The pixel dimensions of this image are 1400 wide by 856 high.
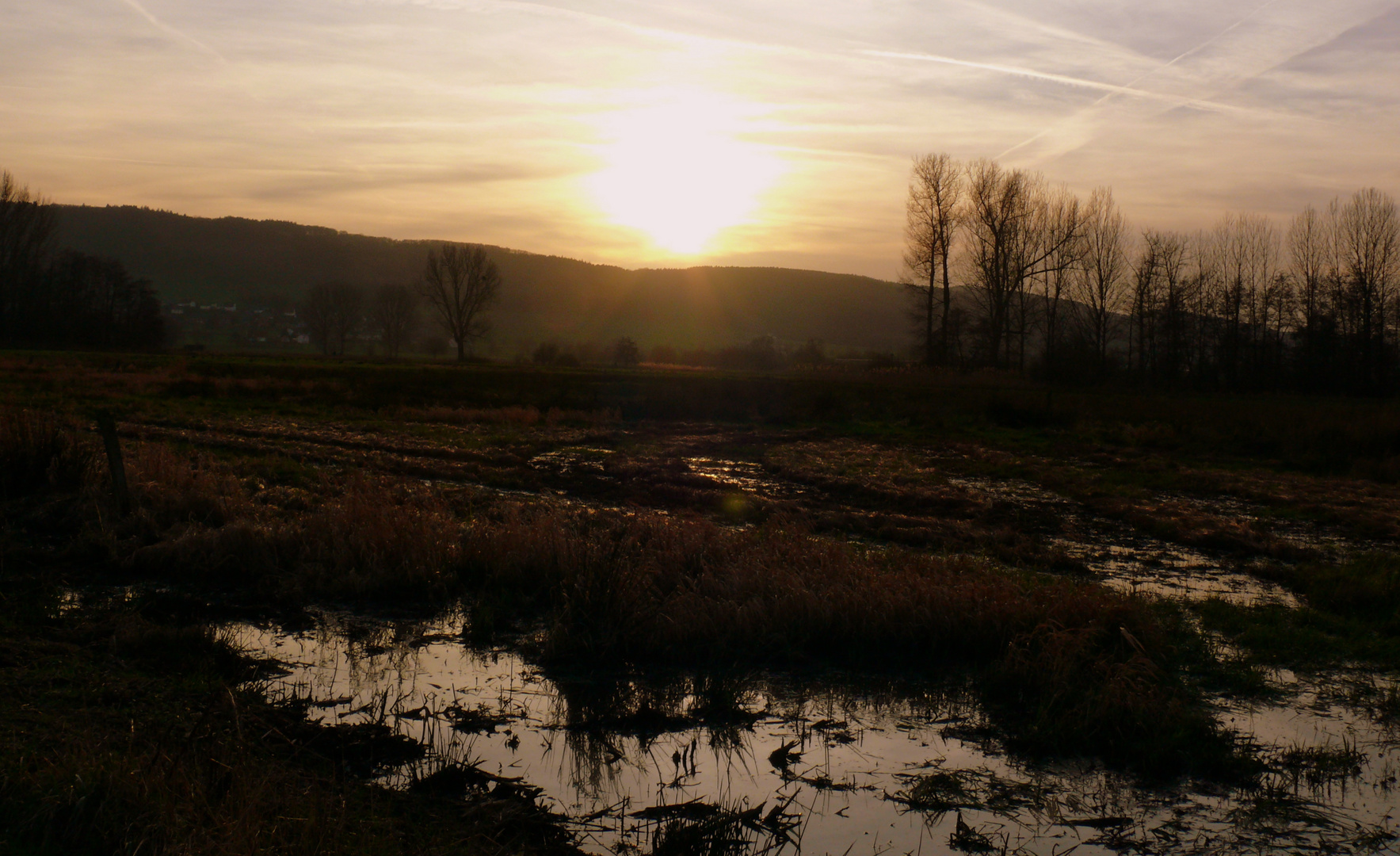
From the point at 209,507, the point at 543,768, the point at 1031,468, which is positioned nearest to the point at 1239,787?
the point at 543,768

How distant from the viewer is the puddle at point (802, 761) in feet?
18.1

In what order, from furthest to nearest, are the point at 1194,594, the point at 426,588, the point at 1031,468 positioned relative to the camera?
1. the point at 1031,468
2. the point at 1194,594
3. the point at 426,588

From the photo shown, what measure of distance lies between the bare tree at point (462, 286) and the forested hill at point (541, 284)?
3036 centimetres

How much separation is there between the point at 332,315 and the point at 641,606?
120 meters

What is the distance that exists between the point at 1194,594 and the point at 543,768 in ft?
30.7

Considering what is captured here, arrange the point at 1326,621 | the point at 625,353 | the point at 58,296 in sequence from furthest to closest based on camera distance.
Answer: the point at 625,353 < the point at 58,296 < the point at 1326,621

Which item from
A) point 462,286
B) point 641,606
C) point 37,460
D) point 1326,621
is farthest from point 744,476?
point 462,286

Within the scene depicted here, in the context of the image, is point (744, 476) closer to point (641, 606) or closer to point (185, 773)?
point (641, 606)

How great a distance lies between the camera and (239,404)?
Answer: 31.9m

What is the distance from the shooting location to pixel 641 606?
882cm

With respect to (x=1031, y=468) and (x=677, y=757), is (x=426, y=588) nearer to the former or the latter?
(x=677, y=757)

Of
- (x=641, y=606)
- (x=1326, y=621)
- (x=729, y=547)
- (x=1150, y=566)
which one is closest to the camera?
(x=641, y=606)

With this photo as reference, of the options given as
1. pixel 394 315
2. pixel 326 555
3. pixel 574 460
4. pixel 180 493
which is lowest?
pixel 326 555

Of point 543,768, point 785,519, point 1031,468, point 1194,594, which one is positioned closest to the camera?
point 543,768
